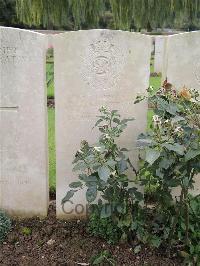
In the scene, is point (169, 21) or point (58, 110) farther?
point (169, 21)

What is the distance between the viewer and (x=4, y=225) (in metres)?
2.84

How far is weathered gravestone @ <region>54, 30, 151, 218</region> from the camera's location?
268 centimetres

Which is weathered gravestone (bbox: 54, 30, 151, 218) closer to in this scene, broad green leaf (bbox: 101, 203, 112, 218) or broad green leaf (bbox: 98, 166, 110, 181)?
broad green leaf (bbox: 101, 203, 112, 218)

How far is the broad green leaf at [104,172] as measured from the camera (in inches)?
82.6

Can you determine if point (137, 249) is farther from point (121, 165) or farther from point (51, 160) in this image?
point (51, 160)

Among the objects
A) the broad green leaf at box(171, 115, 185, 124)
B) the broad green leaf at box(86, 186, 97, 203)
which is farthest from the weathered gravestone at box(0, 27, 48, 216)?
the broad green leaf at box(171, 115, 185, 124)

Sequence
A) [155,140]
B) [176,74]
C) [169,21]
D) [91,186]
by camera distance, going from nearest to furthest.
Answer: [155,140] → [91,186] → [176,74] → [169,21]

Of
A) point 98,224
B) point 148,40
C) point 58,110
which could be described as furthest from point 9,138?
point 148,40

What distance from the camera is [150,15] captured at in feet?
19.4

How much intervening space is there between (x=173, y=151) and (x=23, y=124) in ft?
3.86

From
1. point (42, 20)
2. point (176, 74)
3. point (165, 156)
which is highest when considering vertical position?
point (42, 20)

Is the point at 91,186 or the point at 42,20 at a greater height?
the point at 42,20

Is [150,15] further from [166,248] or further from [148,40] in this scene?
[166,248]

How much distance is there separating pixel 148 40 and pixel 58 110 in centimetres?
78
